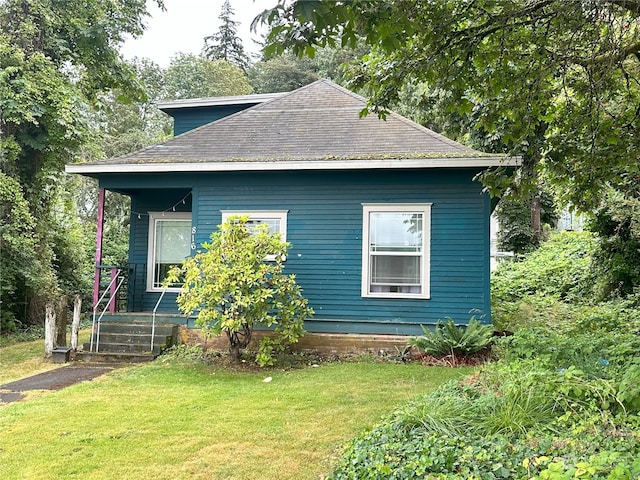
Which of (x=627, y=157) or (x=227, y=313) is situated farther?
(x=227, y=313)

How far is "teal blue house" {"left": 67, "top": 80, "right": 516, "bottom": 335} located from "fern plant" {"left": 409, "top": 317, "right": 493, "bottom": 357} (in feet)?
2.03

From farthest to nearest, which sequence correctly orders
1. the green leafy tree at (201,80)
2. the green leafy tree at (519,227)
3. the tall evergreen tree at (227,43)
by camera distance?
1. the tall evergreen tree at (227,43)
2. the green leafy tree at (201,80)
3. the green leafy tree at (519,227)

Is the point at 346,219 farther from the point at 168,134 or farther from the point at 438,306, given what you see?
the point at 168,134

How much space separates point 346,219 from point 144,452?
557 centimetres

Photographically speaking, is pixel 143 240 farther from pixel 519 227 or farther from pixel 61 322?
pixel 519 227

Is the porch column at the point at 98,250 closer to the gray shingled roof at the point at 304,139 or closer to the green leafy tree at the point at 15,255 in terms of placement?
the gray shingled roof at the point at 304,139

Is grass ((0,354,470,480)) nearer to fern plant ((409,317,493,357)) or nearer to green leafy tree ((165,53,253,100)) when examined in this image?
fern plant ((409,317,493,357))

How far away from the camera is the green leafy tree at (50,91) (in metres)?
10.4

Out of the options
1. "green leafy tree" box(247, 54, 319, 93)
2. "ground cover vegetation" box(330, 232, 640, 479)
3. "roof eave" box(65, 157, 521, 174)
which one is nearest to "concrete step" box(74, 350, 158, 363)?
"roof eave" box(65, 157, 521, 174)

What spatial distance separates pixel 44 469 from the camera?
12.3 feet

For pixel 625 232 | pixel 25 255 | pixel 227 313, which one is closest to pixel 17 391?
pixel 227 313

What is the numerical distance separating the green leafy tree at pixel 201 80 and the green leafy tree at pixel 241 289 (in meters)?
24.7

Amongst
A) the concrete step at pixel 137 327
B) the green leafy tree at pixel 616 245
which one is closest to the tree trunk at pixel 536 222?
the green leafy tree at pixel 616 245

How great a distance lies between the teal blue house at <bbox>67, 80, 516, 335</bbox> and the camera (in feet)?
27.6
